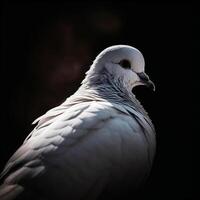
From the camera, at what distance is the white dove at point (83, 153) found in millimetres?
1668

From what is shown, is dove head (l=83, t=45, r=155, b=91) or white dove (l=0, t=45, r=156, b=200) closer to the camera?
white dove (l=0, t=45, r=156, b=200)

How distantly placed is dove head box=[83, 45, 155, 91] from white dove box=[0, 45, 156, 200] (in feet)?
0.40

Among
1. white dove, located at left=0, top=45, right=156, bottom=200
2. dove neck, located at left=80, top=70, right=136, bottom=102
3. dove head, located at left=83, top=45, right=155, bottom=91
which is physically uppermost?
dove head, located at left=83, top=45, right=155, bottom=91

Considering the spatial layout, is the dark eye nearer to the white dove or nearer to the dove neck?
the dove neck

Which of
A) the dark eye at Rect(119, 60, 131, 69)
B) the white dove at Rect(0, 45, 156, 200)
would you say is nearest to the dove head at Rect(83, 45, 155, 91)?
the dark eye at Rect(119, 60, 131, 69)

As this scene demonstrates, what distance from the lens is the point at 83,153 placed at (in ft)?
5.67

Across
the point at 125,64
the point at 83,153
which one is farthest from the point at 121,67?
the point at 83,153

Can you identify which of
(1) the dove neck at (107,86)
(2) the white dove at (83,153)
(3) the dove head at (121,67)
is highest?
(3) the dove head at (121,67)

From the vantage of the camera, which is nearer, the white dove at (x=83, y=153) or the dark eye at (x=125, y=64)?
the white dove at (x=83, y=153)

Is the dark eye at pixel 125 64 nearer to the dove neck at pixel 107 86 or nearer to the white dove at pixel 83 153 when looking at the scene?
the dove neck at pixel 107 86

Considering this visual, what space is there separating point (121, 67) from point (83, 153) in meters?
0.60

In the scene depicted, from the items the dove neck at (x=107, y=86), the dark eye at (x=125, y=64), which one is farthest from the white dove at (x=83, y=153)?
the dark eye at (x=125, y=64)

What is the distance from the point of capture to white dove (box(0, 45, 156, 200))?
5.47ft

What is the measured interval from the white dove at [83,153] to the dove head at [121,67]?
12 centimetres
